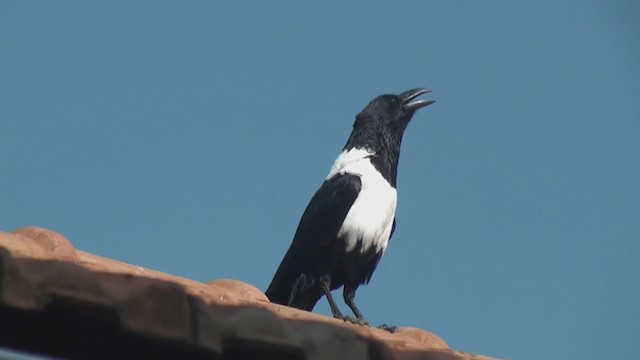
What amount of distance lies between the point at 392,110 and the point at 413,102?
0.23m

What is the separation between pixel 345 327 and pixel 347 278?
4173 mm

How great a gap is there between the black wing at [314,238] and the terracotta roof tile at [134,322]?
4.02m

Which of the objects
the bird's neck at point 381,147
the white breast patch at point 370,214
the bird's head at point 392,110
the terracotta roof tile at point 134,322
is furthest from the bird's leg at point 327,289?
the terracotta roof tile at point 134,322

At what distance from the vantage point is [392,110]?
930 centimetres

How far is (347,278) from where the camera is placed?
8.17m

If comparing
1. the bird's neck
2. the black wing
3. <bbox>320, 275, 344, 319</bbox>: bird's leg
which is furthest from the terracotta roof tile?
the bird's neck

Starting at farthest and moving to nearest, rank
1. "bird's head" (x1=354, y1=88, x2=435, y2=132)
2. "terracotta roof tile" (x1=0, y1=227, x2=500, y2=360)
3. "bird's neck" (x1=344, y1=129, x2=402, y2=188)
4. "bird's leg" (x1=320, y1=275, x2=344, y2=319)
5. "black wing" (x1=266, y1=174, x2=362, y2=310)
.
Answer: "bird's head" (x1=354, y1=88, x2=435, y2=132), "bird's neck" (x1=344, y1=129, x2=402, y2=188), "black wing" (x1=266, y1=174, x2=362, y2=310), "bird's leg" (x1=320, y1=275, x2=344, y2=319), "terracotta roof tile" (x1=0, y1=227, x2=500, y2=360)

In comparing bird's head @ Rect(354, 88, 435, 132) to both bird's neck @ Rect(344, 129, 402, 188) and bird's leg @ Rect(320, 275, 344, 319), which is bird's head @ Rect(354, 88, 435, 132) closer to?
bird's neck @ Rect(344, 129, 402, 188)

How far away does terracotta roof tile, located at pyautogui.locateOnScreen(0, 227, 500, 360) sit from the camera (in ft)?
10.2

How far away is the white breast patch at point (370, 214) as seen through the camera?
26.3 ft

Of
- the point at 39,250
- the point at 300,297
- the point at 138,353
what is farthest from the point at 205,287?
the point at 300,297

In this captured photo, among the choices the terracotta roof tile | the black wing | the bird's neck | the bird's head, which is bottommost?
the terracotta roof tile

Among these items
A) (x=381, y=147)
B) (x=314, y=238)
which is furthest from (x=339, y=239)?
(x=381, y=147)

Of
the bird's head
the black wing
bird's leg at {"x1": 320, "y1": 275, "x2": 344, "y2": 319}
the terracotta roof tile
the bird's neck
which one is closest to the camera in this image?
the terracotta roof tile
